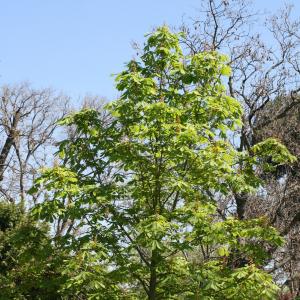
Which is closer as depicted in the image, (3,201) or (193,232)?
(193,232)

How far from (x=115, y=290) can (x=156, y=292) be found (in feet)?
3.04

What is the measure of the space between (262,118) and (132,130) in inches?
344

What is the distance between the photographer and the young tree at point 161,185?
7.86m

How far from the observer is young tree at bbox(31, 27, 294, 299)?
7859mm

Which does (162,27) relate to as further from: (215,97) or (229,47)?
(229,47)

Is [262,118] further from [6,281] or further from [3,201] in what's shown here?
[6,281]

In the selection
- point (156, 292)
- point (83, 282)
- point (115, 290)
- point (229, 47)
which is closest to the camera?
point (83, 282)

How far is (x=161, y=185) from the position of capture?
9070mm

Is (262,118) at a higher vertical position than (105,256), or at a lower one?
higher

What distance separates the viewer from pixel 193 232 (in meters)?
8.55

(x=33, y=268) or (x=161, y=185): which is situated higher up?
(x=161, y=185)

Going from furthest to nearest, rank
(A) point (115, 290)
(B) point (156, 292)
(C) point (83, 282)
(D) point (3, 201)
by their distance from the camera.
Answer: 1. (D) point (3, 201)
2. (B) point (156, 292)
3. (A) point (115, 290)
4. (C) point (83, 282)

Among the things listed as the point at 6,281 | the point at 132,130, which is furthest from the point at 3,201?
the point at 132,130

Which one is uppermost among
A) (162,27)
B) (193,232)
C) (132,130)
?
(162,27)
